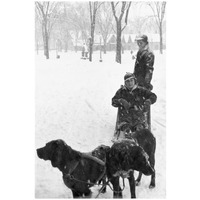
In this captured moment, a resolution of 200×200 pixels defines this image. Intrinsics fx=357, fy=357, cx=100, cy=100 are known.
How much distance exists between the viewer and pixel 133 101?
4.16 meters

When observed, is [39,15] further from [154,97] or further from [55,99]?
[154,97]

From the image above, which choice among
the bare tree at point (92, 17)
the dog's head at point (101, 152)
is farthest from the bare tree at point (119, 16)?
the dog's head at point (101, 152)

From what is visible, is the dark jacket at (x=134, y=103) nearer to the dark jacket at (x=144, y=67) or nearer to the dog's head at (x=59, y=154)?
the dark jacket at (x=144, y=67)

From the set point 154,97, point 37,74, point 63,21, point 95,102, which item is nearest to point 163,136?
point 154,97

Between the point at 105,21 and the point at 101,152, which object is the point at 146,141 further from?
the point at 105,21

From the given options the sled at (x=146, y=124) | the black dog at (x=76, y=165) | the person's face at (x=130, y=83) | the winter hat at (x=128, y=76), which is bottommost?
the black dog at (x=76, y=165)

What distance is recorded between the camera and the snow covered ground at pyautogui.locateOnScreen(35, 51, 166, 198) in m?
4.18

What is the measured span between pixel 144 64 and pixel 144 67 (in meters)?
0.04

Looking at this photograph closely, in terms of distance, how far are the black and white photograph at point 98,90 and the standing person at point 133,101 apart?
0.04 ft

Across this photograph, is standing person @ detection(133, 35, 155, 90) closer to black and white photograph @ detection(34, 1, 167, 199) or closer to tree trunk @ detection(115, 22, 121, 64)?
black and white photograph @ detection(34, 1, 167, 199)

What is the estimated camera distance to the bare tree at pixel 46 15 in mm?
4496

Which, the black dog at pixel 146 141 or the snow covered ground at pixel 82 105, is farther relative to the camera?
the snow covered ground at pixel 82 105

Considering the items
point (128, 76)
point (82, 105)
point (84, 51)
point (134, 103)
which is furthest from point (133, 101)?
point (84, 51)

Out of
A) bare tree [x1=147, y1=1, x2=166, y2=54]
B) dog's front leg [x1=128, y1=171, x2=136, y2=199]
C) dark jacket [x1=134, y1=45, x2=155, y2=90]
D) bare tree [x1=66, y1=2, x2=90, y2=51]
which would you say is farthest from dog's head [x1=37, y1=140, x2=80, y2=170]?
bare tree [x1=147, y1=1, x2=166, y2=54]
